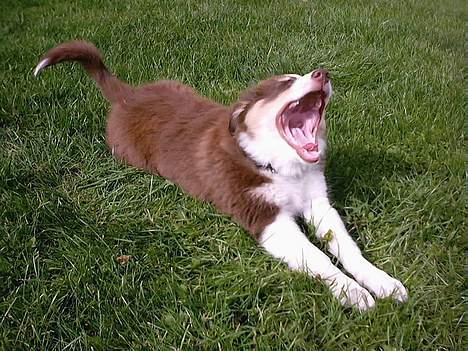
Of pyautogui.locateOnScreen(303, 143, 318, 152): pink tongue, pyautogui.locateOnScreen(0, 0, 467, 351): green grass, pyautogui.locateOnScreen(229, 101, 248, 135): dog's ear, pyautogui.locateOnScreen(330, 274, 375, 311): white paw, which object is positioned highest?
pyautogui.locateOnScreen(229, 101, 248, 135): dog's ear

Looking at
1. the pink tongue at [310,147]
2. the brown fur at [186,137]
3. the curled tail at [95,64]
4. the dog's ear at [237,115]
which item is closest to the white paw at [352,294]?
the brown fur at [186,137]

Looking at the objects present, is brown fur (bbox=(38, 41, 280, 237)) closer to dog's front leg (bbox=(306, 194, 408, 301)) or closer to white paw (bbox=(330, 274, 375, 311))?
dog's front leg (bbox=(306, 194, 408, 301))

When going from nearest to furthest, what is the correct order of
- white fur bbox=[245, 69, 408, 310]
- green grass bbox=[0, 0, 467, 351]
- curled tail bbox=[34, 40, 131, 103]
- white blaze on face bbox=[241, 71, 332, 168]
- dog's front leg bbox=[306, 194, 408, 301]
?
green grass bbox=[0, 0, 467, 351], dog's front leg bbox=[306, 194, 408, 301], white fur bbox=[245, 69, 408, 310], white blaze on face bbox=[241, 71, 332, 168], curled tail bbox=[34, 40, 131, 103]

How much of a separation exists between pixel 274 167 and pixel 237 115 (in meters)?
0.31

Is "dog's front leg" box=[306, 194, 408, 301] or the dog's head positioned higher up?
the dog's head

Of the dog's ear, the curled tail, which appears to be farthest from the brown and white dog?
the curled tail

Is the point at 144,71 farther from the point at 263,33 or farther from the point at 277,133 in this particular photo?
the point at 277,133

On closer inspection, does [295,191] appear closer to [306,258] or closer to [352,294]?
[306,258]

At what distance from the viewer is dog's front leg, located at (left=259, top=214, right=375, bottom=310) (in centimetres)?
230

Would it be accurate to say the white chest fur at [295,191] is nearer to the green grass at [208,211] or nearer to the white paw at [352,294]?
the green grass at [208,211]

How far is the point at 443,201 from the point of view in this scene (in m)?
2.95

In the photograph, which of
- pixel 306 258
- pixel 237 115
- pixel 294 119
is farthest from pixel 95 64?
pixel 306 258

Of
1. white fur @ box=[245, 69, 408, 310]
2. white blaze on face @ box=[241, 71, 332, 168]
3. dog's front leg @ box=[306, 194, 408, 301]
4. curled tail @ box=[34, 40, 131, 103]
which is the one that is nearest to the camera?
dog's front leg @ box=[306, 194, 408, 301]

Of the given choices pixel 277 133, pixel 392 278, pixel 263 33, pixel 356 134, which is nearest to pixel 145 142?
pixel 277 133
